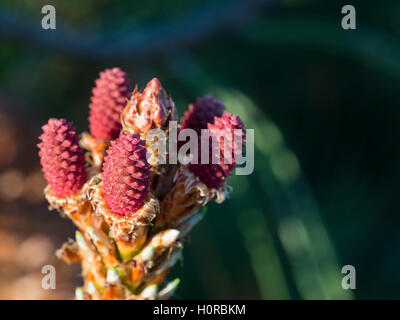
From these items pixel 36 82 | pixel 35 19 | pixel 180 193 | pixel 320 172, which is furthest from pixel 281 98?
pixel 180 193

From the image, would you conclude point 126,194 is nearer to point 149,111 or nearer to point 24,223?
point 149,111

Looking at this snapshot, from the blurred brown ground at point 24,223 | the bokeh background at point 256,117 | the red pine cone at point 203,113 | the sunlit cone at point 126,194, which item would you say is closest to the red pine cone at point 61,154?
the sunlit cone at point 126,194

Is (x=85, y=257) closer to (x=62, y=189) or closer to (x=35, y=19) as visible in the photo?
(x=62, y=189)

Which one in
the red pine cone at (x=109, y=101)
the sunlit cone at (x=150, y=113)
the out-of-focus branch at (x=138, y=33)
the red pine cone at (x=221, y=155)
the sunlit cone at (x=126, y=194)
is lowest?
the sunlit cone at (x=126, y=194)

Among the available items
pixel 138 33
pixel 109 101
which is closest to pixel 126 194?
pixel 109 101

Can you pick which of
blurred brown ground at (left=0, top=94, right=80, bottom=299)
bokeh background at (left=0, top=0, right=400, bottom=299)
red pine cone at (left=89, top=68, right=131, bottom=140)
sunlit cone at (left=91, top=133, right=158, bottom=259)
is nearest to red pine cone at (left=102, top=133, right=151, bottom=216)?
sunlit cone at (left=91, top=133, right=158, bottom=259)

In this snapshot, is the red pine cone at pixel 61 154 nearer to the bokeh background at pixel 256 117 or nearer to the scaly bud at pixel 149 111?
the scaly bud at pixel 149 111
